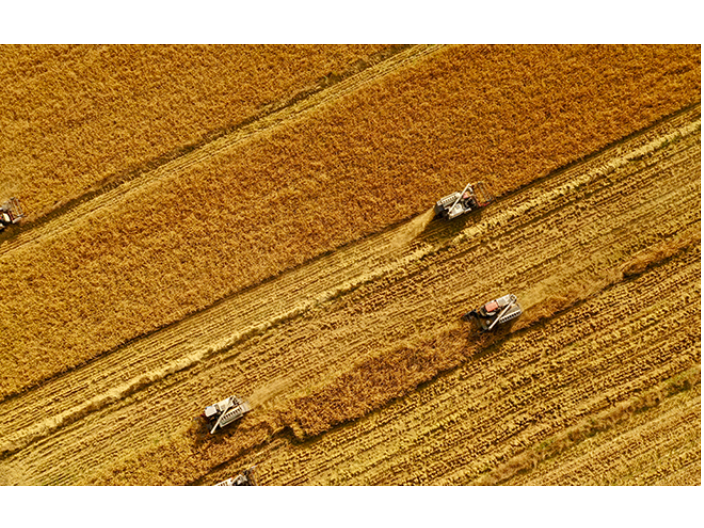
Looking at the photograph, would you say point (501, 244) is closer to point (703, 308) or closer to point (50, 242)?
point (703, 308)

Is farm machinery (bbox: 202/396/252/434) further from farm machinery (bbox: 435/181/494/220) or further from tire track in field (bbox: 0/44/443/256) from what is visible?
farm machinery (bbox: 435/181/494/220)

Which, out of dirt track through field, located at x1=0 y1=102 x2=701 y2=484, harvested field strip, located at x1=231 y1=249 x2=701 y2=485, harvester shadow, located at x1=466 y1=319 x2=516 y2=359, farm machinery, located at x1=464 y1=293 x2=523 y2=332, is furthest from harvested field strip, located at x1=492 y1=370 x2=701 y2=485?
farm machinery, located at x1=464 y1=293 x2=523 y2=332

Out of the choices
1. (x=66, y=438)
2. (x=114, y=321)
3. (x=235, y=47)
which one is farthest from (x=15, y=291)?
(x=235, y=47)

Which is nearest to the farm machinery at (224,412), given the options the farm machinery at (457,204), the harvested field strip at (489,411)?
the harvested field strip at (489,411)

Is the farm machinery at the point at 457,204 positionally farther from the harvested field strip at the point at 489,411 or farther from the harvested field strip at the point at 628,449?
the harvested field strip at the point at 628,449

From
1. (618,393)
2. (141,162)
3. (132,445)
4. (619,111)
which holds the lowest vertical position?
(618,393)

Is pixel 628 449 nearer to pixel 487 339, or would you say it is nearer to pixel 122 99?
pixel 487 339
